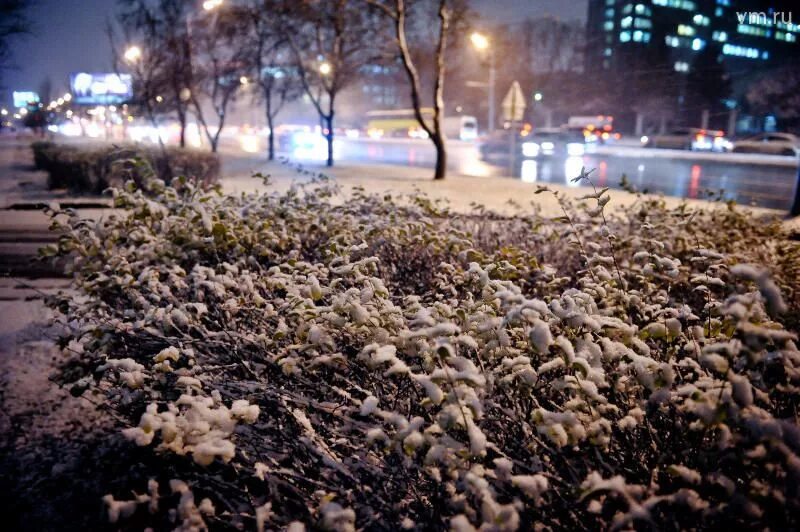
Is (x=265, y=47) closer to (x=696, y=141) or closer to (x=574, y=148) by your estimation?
(x=574, y=148)

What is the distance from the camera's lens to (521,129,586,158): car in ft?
105

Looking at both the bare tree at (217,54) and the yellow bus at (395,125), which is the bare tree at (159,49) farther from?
the yellow bus at (395,125)

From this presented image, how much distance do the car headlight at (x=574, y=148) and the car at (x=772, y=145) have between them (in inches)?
376

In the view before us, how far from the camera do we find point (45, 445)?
3.85 metres

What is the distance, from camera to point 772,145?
33.4 m

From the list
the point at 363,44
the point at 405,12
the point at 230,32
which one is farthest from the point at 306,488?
the point at 230,32

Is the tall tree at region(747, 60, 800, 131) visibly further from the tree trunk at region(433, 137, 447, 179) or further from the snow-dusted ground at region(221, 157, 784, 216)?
the tree trunk at region(433, 137, 447, 179)

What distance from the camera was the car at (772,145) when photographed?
32.8 metres

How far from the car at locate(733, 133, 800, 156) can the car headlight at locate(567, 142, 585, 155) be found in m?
9.56

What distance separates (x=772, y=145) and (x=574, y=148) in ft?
36.2

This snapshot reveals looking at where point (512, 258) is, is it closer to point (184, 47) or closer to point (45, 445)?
point (45, 445)

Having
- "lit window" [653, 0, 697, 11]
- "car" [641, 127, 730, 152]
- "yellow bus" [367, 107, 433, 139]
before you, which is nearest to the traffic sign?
"car" [641, 127, 730, 152]

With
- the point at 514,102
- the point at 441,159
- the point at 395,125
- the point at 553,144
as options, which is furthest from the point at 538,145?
the point at 395,125

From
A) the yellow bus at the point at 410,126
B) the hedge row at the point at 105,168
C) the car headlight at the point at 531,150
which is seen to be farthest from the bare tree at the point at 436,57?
the yellow bus at the point at 410,126
